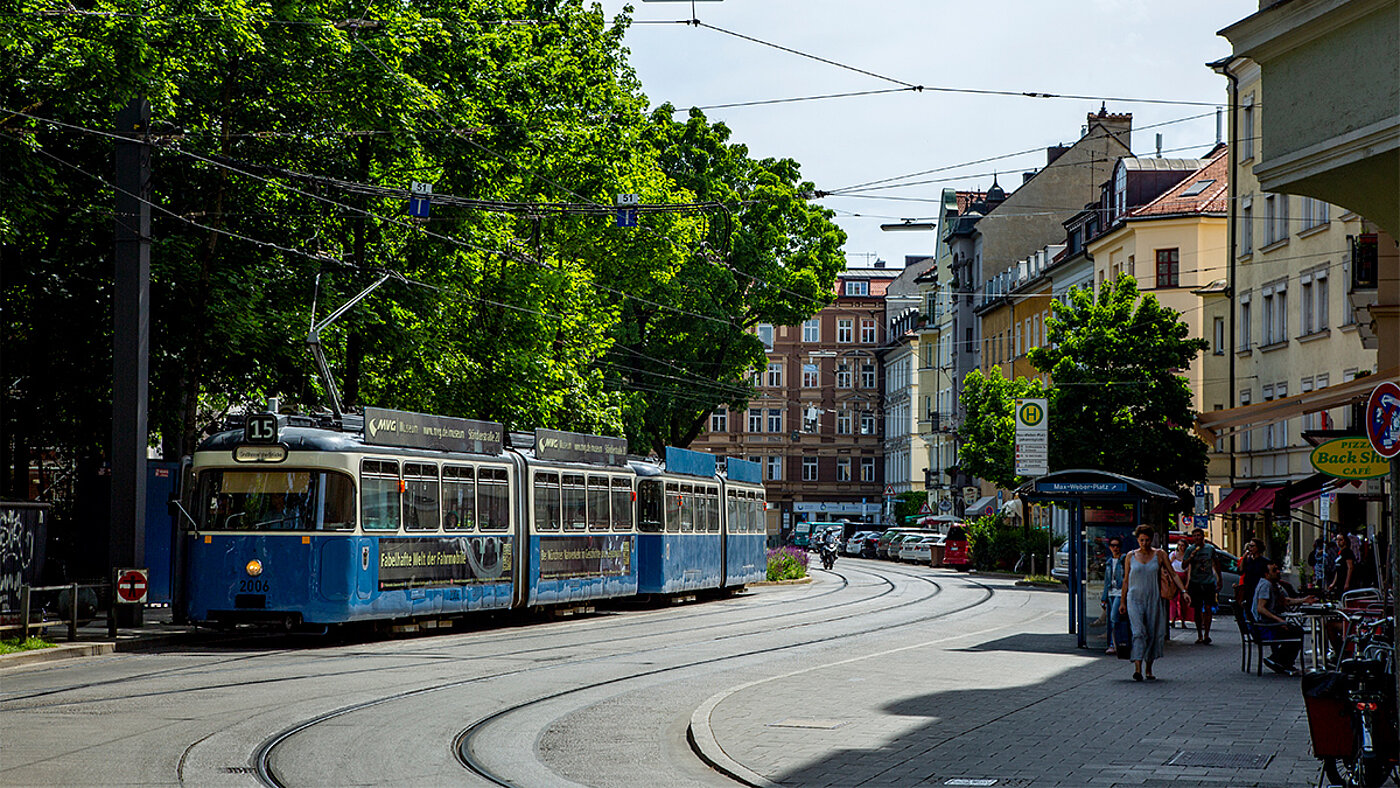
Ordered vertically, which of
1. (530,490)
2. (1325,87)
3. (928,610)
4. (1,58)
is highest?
(1,58)

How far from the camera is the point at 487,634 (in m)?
26.1

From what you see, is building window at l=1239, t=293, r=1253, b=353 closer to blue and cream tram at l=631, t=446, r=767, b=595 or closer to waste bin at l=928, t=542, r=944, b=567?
waste bin at l=928, t=542, r=944, b=567

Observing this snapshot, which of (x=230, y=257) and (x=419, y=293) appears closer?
(x=230, y=257)

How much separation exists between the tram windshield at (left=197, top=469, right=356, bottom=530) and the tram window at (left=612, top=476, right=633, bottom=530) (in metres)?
9.49

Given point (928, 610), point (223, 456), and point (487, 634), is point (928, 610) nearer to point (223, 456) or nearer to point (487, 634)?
point (487, 634)

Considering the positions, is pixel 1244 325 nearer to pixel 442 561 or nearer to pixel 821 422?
pixel 442 561

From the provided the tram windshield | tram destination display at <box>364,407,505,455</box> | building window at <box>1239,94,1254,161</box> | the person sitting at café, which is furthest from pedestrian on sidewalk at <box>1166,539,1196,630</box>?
building window at <box>1239,94,1254,161</box>

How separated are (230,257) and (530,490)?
6.72 meters

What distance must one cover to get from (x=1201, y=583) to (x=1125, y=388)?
80.2ft

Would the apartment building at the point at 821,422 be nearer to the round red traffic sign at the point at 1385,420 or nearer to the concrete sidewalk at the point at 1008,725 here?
the concrete sidewalk at the point at 1008,725

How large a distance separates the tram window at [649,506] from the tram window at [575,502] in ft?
9.72

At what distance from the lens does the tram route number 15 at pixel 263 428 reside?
Result: 22484 mm

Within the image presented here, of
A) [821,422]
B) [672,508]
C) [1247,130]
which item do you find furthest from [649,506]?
[821,422]

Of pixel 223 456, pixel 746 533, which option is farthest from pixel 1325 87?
pixel 746 533
